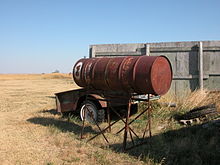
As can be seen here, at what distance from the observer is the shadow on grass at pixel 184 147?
15.2 feet

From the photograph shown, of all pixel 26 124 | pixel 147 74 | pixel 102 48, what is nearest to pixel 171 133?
pixel 147 74

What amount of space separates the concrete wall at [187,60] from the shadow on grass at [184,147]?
3.13m

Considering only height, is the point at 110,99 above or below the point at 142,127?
above

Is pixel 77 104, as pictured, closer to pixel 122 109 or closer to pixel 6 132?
pixel 122 109

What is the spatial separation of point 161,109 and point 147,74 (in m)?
3.68

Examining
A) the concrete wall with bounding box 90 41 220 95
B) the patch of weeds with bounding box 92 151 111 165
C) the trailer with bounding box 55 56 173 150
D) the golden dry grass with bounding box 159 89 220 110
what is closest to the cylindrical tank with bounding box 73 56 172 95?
the trailer with bounding box 55 56 173 150

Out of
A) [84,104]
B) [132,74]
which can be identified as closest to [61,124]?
[84,104]

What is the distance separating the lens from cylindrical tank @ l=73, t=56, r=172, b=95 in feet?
17.0

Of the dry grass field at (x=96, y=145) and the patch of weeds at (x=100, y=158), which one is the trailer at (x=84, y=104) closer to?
the dry grass field at (x=96, y=145)

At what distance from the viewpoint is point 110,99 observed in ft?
21.0

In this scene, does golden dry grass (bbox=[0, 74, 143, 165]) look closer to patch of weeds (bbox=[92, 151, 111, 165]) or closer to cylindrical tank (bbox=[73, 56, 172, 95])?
patch of weeds (bbox=[92, 151, 111, 165])

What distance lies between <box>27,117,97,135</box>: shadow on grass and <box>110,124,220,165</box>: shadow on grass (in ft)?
5.64

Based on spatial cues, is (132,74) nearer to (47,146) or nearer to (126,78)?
(126,78)

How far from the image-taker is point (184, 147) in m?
5.23
